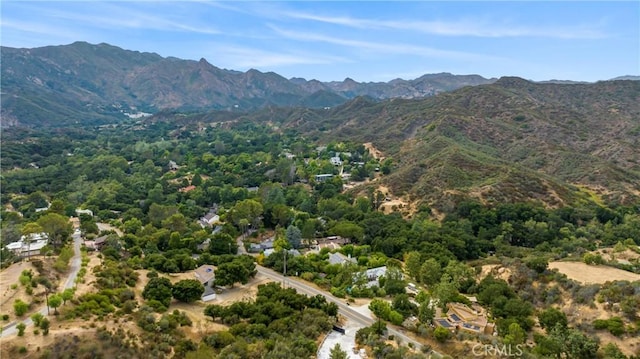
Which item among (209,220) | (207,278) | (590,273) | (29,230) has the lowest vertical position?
(209,220)

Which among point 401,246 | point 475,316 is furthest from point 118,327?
point 401,246

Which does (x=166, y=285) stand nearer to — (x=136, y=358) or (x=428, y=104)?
(x=136, y=358)

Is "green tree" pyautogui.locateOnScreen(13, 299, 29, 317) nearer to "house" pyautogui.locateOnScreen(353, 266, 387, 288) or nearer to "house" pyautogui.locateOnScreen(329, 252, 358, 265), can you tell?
"house" pyautogui.locateOnScreen(353, 266, 387, 288)

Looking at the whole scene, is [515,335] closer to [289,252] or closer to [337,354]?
[337,354]

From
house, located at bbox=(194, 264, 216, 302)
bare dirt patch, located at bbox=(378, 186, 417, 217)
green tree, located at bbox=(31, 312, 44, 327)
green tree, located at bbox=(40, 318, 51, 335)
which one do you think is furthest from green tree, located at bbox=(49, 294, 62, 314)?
bare dirt patch, located at bbox=(378, 186, 417, 217)

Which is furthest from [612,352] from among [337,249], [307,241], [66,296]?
[66,296]

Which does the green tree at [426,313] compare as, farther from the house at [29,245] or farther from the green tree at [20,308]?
the house at [29,245]

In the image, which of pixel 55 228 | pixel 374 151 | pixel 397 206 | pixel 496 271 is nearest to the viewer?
pixel 496 271
